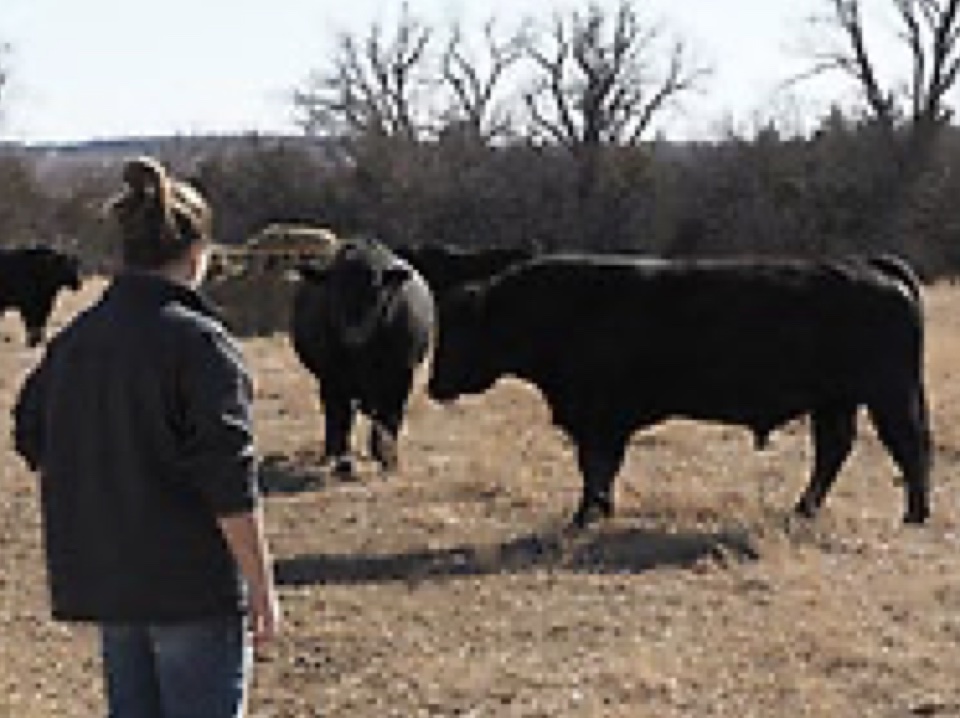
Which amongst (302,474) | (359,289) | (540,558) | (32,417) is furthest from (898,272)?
(32,417)

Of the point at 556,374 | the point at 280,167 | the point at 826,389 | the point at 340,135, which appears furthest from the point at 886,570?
the point at 340,135

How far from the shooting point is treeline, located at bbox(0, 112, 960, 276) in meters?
48.2

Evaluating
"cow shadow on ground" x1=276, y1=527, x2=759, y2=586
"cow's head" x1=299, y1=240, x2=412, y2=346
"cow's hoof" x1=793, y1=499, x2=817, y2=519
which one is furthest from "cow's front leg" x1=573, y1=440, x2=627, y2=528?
"cow's head" x1=299, y1=240, x2=412, y2=346

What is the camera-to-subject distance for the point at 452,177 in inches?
2002

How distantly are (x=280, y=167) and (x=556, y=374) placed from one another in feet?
137

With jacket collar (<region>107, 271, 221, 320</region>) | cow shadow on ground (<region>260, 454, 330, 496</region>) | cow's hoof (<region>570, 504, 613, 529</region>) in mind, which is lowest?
cow shadow on ground (<region>260, 454, 330, 496</region>)

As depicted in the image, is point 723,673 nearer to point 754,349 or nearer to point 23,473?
point 754,349

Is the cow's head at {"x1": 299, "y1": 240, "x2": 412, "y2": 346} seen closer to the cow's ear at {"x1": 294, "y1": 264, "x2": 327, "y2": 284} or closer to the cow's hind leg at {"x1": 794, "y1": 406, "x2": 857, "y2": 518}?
the cow's ear at {"x1": 294, "y1": 264, "x2": 327, "y2": 284}

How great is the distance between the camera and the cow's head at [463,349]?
11594mm

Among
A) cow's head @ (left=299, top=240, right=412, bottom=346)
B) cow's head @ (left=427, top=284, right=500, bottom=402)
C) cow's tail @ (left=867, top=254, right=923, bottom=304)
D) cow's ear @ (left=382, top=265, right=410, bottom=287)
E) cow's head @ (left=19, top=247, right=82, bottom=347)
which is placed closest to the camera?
cow's tail @ (left=867, top=254, right=923, bottom=304)

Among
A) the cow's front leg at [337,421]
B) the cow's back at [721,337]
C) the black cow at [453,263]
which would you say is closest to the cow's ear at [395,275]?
the cow's front leg at [337,421]

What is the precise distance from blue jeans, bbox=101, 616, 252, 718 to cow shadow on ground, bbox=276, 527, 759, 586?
496cm

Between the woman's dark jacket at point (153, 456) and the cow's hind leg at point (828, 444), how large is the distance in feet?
24.8

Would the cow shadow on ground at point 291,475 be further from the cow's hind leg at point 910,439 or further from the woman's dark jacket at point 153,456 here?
the woman's dark jacket at point 153,456
